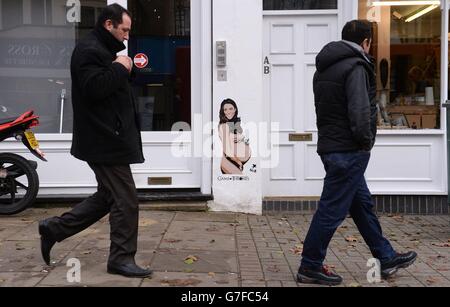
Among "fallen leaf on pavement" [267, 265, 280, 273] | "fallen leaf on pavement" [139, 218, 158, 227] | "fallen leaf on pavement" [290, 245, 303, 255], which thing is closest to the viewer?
"fallen leaf on pavement" [267, 265, 280, 273]

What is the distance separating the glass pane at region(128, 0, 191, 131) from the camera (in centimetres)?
820

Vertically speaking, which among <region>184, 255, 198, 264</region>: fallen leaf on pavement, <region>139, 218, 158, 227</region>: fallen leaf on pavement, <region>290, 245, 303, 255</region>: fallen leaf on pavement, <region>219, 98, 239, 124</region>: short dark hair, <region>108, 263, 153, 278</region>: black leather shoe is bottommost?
<region>290, 245, 303, 255</region>: fallen leaf on pavement

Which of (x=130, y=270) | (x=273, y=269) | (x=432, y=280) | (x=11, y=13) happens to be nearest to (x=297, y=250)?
(x=273, y=269)

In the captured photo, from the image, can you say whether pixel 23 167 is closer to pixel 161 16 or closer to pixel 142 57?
pixel 142 57

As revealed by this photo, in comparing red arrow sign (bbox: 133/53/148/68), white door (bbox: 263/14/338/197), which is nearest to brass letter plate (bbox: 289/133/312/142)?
white door (bbox: 263/14/338/197)

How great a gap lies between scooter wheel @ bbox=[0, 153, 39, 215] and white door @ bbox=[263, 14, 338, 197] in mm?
2943

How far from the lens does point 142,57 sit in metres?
8.23

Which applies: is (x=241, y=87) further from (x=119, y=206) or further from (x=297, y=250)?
(x=119, y=206)

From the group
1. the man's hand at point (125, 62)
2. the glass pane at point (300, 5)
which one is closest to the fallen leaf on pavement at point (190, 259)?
the man's hand at point (125, 62)

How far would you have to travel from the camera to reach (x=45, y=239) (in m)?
5.18

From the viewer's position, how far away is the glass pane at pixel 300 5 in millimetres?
8242

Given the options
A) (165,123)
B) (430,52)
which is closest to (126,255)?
(165,123)

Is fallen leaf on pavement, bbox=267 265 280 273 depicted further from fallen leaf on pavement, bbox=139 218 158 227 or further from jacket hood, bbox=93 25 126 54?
jacket hood, bbox=93 25 126 54

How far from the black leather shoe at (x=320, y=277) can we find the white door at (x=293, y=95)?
331 cm
